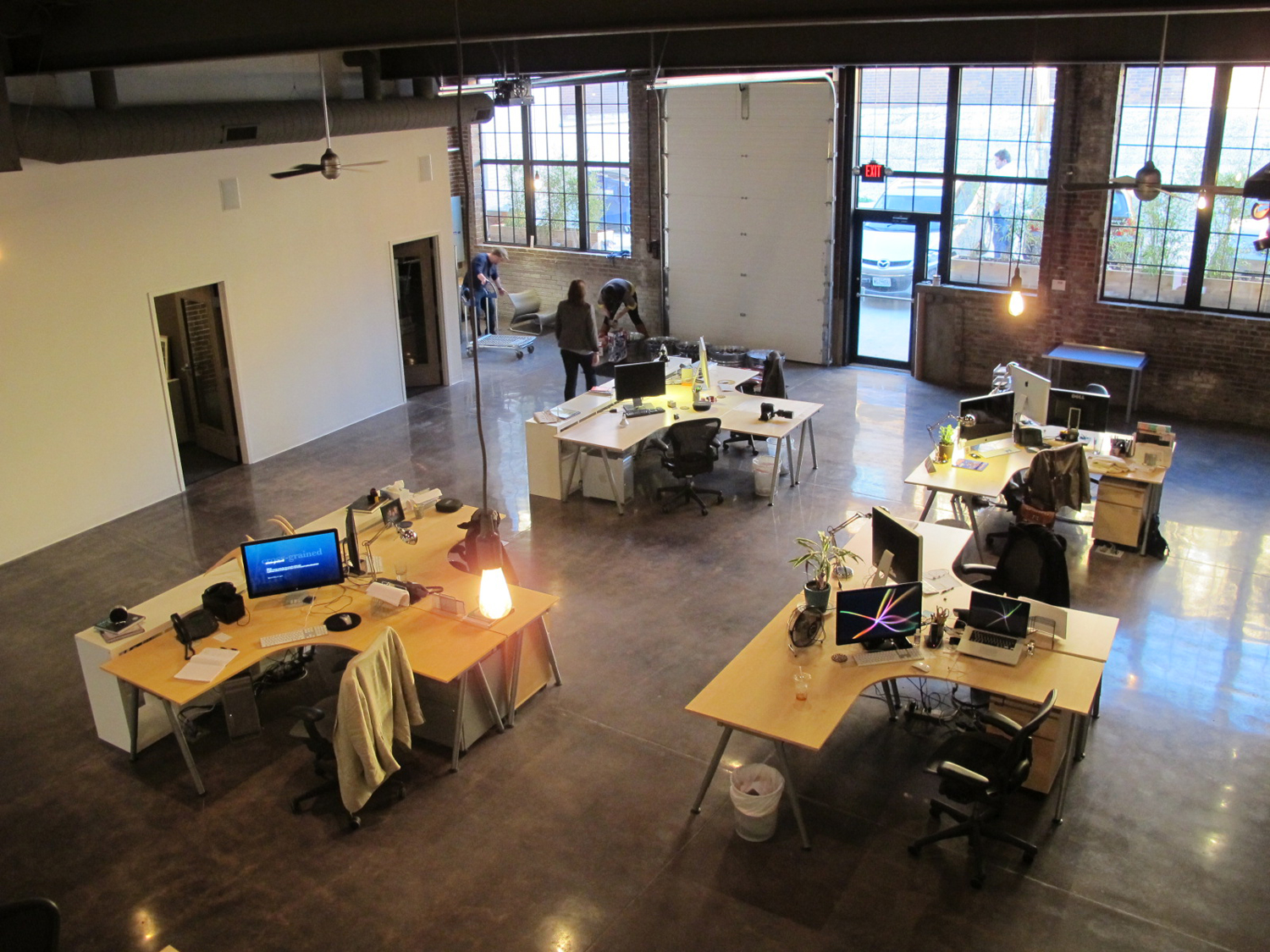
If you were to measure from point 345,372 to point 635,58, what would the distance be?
4693 millimetres

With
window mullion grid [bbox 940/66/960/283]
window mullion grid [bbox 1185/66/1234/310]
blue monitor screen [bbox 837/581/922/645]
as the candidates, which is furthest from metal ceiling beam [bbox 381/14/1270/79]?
blue monitor screen [bbox 837/581/922/645]

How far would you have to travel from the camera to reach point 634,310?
12.6 m

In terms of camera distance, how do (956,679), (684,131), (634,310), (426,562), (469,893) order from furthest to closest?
(684,131), (634,310), (426,562), (956,679), (469,893)

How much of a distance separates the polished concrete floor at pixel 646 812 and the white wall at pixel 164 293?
105 cm

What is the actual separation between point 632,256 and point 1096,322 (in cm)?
625

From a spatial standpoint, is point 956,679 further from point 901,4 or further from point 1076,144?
point 1076,144

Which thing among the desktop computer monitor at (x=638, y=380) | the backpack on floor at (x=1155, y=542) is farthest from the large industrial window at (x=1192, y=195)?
the desktop computer monitor at (x=638, y=380)

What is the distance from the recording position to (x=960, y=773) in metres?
5.37

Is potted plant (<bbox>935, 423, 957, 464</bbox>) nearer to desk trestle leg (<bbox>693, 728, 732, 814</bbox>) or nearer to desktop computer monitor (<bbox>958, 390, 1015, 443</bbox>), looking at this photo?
desktop computer monitor (<bbox>958, 390, 1015, 443</bbox>)

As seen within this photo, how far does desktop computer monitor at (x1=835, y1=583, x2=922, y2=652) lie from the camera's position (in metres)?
5.96

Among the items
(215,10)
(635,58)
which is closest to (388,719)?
(215,10)

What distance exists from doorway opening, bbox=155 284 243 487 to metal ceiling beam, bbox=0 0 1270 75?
355cm

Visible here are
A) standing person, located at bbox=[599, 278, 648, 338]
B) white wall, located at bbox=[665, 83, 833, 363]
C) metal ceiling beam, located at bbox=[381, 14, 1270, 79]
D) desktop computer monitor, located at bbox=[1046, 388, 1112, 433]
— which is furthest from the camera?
white wall, located at bbox=[665, 83, 833, 363]

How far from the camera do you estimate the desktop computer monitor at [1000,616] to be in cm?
600
